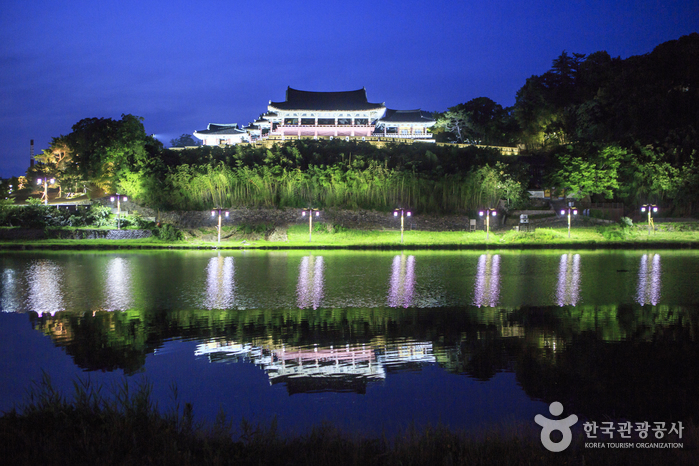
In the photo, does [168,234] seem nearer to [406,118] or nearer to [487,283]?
[487,283]

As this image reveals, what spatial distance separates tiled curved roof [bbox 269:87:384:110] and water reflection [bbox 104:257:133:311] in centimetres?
3381

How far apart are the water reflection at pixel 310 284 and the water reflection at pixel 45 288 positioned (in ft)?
17.5

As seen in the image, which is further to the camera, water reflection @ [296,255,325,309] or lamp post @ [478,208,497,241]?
lamp post @ [478,208,497,241]

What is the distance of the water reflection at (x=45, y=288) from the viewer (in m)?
10.6

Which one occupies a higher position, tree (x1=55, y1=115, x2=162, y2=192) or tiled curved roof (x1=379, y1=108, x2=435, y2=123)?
tiled curved roof (x1=379, y1=108, x2=435, y2=123)

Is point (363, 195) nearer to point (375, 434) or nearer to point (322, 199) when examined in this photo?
point (322, 199)

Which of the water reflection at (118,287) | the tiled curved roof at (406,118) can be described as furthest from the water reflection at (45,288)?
the tiled curved roof at (406,118)

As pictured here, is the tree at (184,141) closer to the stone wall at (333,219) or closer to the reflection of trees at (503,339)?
the stone wall at (333,219)

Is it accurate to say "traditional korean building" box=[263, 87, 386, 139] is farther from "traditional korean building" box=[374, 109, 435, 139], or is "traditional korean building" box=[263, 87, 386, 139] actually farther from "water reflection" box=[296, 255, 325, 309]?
"water reflection" box=[296, 255, 325, 309]

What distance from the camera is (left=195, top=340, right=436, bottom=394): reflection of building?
602cm

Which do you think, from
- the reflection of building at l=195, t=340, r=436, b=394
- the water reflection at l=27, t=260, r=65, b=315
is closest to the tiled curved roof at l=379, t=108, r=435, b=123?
the water reflection at l=27, t=260, r=65, b=315

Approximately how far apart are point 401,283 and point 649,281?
7317 mm

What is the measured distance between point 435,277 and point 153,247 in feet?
60.8

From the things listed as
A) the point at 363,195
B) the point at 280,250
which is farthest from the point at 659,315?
the point at 363,195
